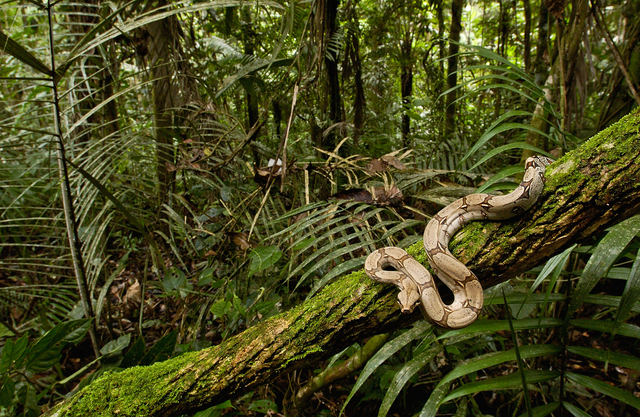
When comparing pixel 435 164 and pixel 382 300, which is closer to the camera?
pixel 382 300

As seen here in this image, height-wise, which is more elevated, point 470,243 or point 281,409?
point 470,243

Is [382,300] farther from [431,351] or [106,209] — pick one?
[106,209]

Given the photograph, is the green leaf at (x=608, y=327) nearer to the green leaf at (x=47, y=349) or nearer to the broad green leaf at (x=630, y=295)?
the broad green leaf at (x=630, y=295)

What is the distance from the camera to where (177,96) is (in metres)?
3.55

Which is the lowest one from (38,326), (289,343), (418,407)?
(418,407)

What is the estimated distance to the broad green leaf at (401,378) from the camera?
1712 mm

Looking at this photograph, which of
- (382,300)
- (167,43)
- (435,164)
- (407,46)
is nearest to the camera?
(382,300)

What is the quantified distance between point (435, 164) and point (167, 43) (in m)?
3.24

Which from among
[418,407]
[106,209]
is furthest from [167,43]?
[418,407]

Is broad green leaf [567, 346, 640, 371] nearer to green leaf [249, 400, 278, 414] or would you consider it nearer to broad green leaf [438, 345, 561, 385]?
broad green leaf [438, 345, 561, 385]

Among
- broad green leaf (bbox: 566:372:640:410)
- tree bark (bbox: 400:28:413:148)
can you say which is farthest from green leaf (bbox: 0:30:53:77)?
tree bark (bbox: 400:28:413:148)

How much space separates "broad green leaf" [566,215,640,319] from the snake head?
64cm

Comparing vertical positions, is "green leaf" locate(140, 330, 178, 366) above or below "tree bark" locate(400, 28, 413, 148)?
below

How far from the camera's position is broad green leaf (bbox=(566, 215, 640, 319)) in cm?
131
